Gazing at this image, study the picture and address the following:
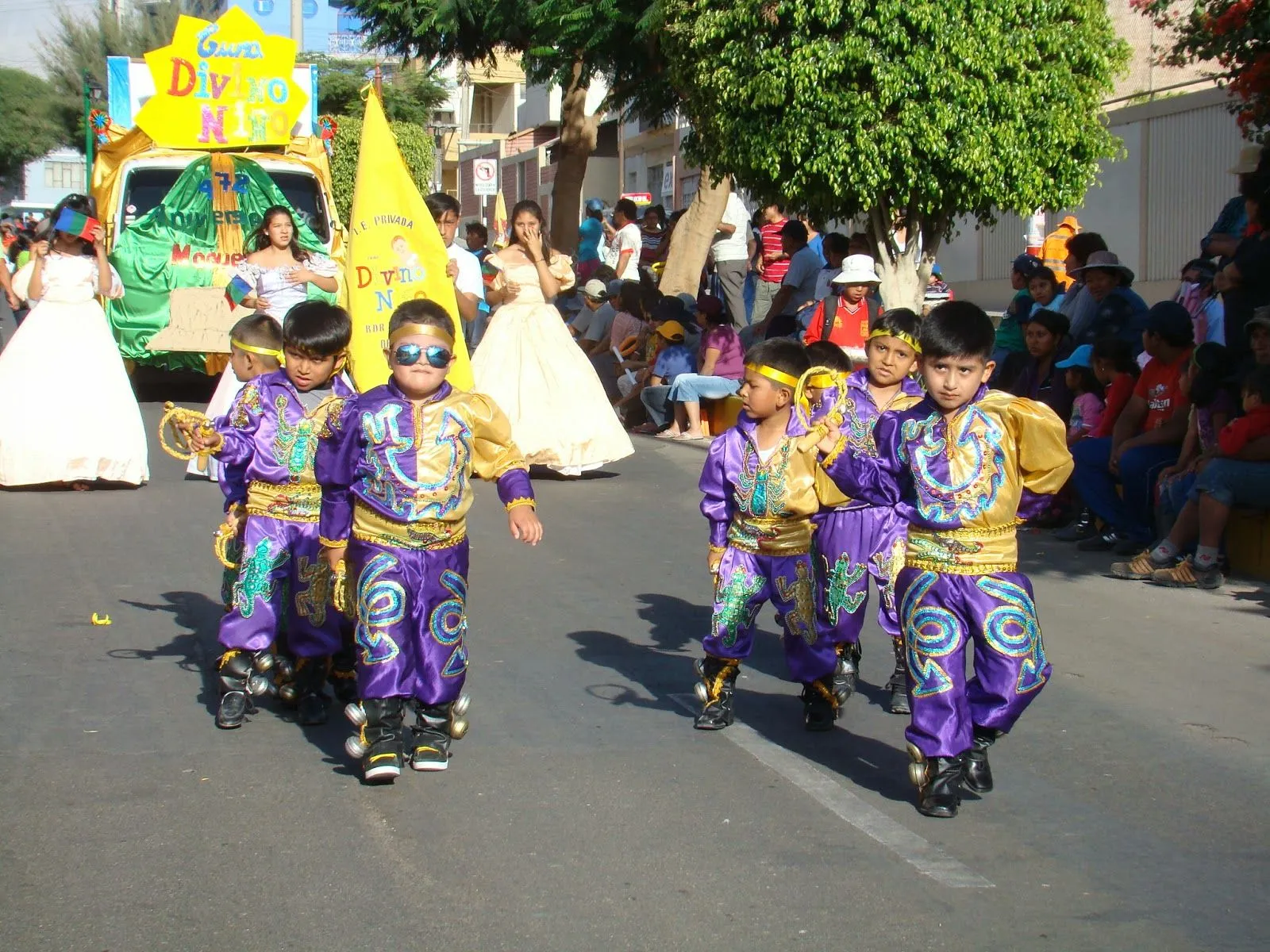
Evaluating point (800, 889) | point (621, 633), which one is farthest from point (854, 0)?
point (800, 889)

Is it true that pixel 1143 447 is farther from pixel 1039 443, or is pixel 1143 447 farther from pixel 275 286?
pixel 275 286

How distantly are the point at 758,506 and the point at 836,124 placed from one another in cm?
755

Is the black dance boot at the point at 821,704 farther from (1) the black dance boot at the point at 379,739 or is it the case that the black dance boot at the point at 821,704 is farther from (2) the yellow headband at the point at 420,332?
(2) the yellow headband at the point at 420,332

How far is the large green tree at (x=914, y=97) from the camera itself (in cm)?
1231

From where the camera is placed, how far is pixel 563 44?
1866 cm

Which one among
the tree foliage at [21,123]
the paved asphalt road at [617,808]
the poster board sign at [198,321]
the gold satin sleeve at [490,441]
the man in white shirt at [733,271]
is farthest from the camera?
the tree foliage at [21,123]

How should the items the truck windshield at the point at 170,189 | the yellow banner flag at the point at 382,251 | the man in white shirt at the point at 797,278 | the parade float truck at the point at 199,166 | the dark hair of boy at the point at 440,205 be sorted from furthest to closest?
1. the truck windshield at the point at 170,189
2. the parade float truck at the point at 199,166
3. the man in white shirt at the point at 797,278
4. the dark hair of boy at the point at 440,205
5. the yellow banner flag at the point at 382,251

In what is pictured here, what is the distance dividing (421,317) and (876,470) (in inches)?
59.4

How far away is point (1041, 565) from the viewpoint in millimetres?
9320

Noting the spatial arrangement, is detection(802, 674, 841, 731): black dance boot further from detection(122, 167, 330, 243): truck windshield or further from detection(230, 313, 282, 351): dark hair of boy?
detection(122, 167, 330, 243): truck windshield

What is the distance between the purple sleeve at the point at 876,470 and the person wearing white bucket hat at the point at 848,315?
6139 mm

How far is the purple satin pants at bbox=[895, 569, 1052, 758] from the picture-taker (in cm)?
482

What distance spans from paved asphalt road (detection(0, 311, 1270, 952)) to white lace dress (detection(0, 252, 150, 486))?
3.46m

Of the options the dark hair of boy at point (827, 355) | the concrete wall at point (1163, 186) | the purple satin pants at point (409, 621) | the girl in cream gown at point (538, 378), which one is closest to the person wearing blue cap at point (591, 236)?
the concrete wall at point (1163, 186)
